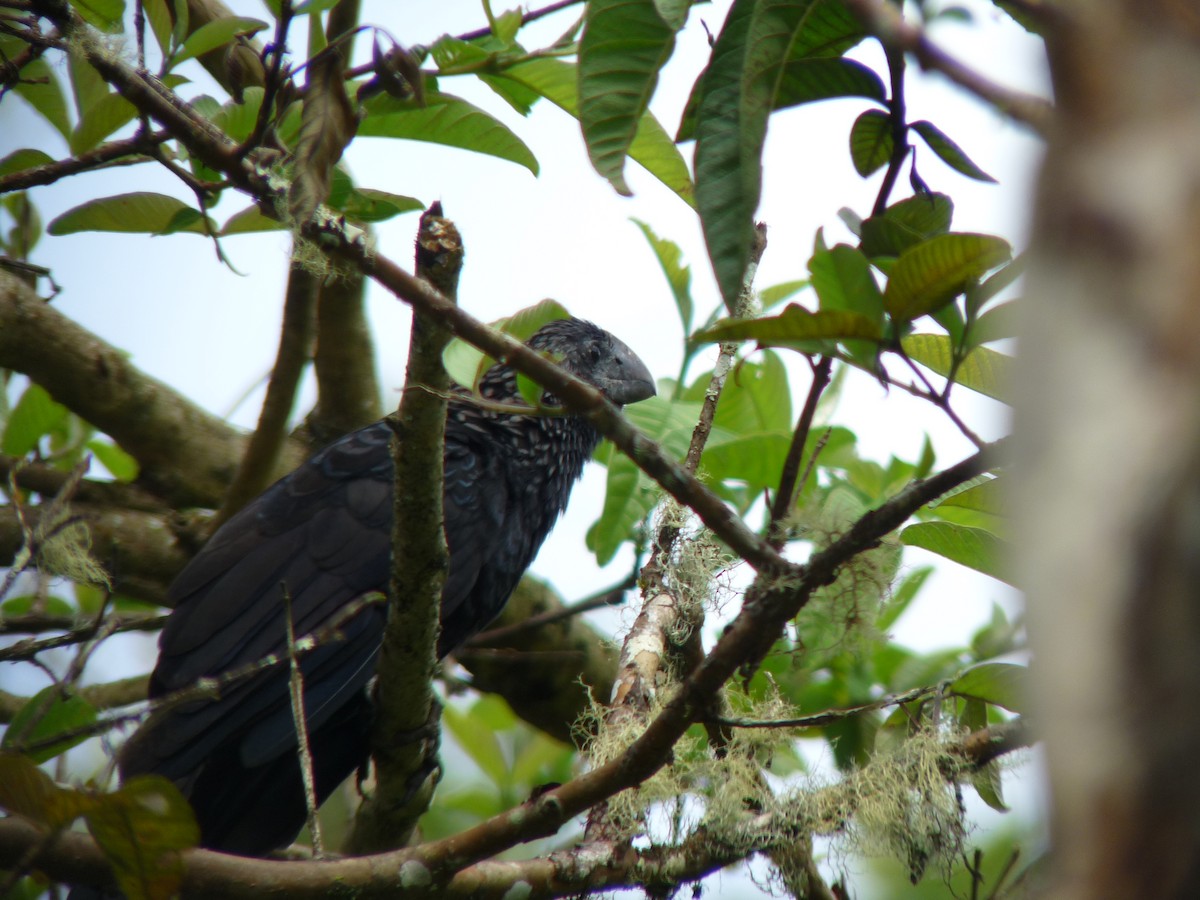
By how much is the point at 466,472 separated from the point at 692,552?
3.20ft

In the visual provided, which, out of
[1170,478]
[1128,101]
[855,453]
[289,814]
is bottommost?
[1170,478]

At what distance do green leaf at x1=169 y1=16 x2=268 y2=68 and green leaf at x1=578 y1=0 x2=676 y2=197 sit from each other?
827 millimetres

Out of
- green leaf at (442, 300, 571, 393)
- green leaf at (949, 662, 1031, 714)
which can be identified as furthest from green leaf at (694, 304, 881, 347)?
green leaf at (949, 662, 1031, 714)

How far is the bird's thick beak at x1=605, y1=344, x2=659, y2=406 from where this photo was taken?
10.8 feet

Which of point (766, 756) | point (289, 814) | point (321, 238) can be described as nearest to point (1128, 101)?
point (321, 238)

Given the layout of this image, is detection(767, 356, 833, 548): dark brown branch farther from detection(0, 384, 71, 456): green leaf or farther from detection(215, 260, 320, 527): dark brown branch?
detection(0, 384, 71, 456): green leaf

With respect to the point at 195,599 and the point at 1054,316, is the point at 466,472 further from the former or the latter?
the point at 1054,316

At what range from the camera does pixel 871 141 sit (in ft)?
4.82

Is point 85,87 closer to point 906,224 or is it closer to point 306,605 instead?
point 306,605

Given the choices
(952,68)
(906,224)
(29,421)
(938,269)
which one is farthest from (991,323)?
(29,421)

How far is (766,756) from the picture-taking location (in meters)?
2.02

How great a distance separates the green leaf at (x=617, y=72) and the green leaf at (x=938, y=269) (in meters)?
0.44

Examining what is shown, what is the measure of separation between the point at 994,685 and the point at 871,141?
100cm

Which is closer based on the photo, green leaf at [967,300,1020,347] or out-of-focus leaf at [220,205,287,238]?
green leaf at [967,300,1020,347]
